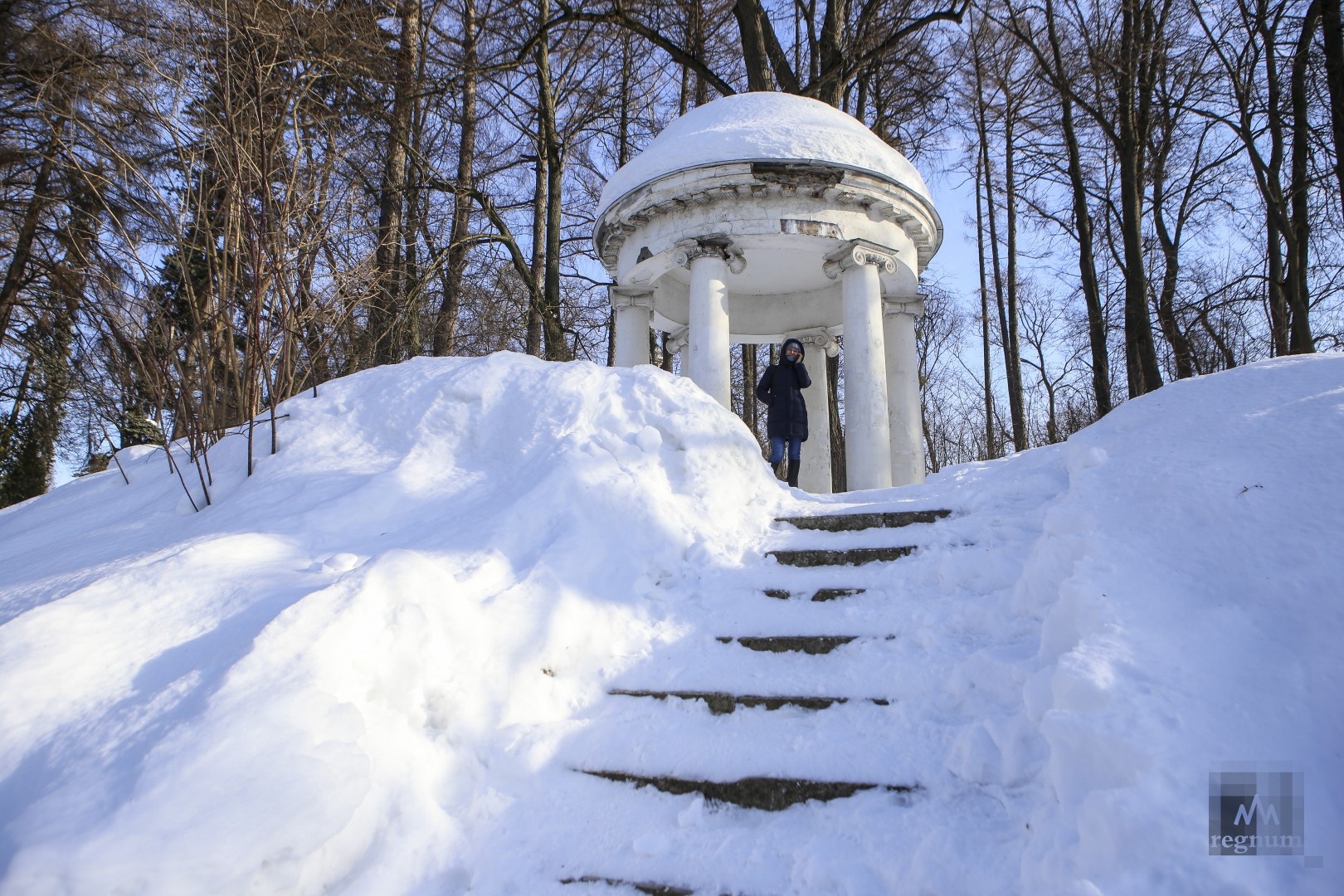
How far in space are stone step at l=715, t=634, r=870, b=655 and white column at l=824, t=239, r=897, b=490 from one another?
3.74 meters

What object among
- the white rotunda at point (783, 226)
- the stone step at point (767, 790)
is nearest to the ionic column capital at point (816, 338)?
the white rotunda at point (783, 226)

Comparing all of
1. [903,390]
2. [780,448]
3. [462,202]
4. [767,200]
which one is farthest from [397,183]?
[903,390]

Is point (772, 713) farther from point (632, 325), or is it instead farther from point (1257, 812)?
point (632, 325)

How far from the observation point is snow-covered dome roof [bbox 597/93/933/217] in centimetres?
614

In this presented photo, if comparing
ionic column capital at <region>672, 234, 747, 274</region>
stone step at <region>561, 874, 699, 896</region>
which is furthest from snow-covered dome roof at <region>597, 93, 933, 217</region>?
stone step at <region>561, 874, 699, 896</region>

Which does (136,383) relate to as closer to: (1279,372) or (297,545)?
(297,545)

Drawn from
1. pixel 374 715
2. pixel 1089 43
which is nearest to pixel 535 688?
pixel 374 715

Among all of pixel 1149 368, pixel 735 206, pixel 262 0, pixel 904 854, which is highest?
pixel 262 0

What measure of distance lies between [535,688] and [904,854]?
1.42 metres

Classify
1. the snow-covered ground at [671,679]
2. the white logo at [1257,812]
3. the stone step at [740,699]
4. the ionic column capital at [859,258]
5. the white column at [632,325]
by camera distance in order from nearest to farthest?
the white logo at [1257,812]
the snow-covered ground at [671,679]
the stone step at [740,699]
the ionic column capital at [859,258]
the white column at [632,325]

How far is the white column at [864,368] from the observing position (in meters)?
6.51

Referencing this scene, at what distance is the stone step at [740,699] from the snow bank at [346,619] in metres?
0.30

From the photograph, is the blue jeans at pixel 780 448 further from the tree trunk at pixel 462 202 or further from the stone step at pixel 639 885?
the tree trunk at pixel 462 202

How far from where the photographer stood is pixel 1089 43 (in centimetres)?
998
